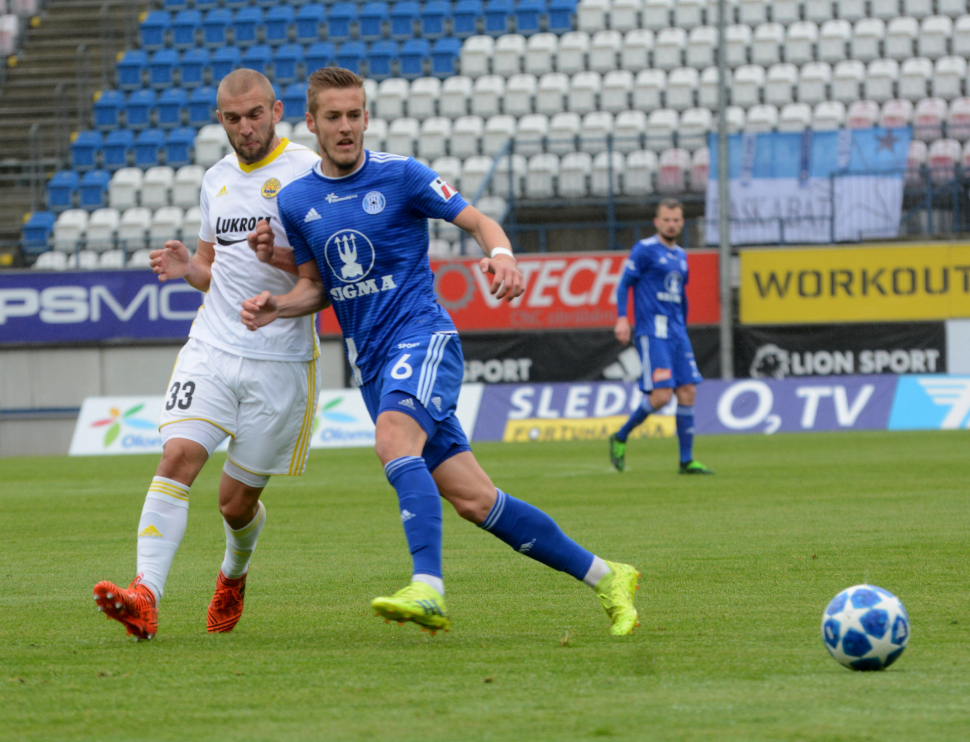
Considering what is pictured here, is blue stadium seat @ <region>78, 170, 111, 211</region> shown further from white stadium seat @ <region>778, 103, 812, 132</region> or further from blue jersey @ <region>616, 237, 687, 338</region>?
blue jersey @ <region>616, 237, 687, 338</region>

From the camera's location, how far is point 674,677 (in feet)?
11.8

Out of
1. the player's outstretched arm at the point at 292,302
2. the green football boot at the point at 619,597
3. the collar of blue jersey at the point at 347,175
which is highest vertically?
the collar of blue jersey at the point at 347,175

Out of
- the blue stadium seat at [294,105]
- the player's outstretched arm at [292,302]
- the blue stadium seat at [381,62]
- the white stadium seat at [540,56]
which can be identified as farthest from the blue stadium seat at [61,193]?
the player's outstretched arm at [292,302]

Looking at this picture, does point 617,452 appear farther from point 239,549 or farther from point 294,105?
point 294,105

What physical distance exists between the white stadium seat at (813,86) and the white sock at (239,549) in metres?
20.0

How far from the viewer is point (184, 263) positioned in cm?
514

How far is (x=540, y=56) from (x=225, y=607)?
841 inches

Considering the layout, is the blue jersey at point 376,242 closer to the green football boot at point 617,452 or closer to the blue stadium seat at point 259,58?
the green football boot at point 617,452

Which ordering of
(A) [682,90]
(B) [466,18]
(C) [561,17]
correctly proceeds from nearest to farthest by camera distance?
(A) [682,90]
(C) [561,17]
(B) [466,18]

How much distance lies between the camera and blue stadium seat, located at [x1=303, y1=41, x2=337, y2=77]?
84.0 ft

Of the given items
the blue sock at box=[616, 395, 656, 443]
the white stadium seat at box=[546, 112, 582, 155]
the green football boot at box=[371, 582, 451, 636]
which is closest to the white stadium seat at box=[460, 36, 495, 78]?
the white stadium seat at box=[546, 112, 582, 155]

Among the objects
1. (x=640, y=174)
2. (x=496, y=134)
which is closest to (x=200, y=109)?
(x=496, y=134)

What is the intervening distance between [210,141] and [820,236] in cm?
1164

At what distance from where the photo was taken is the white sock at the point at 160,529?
4.58 metres
